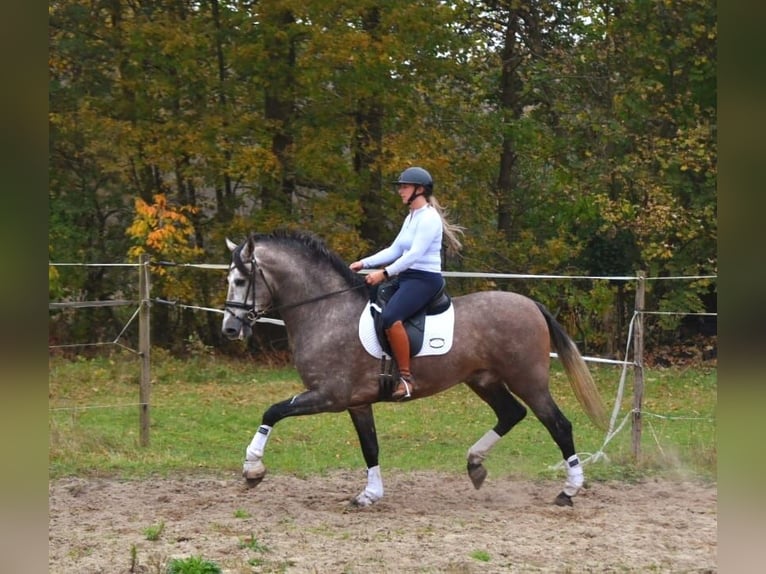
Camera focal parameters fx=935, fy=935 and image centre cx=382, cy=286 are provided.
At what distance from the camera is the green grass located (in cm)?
816

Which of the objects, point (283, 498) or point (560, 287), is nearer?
point (283, 498)

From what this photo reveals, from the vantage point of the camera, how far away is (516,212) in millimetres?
18781

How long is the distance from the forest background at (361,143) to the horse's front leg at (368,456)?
885 centimetres

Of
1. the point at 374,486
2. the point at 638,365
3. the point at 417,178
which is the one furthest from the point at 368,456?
the point at 638,365

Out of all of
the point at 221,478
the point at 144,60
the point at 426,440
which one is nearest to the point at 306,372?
the point at 221,478

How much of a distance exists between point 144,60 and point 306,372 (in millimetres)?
11807

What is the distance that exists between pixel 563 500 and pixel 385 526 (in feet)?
4.88

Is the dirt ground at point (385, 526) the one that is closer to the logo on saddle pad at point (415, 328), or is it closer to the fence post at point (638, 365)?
the fence post at point (638, 365)

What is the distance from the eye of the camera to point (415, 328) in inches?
260

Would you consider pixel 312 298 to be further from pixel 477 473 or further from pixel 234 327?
pixel 477 473

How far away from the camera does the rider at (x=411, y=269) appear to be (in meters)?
6.46

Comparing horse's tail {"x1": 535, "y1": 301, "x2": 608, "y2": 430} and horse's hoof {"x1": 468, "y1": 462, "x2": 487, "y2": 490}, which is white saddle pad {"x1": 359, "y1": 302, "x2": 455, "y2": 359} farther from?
horse's hoof {"x1": 468, "y1": 462, "x2": 487, "y2": 490}
